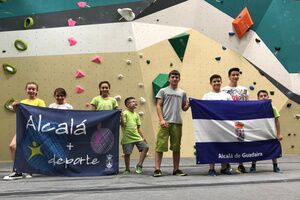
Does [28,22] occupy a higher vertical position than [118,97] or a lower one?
higher

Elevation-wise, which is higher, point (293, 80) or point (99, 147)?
point (293, 80)

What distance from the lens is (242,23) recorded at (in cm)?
834

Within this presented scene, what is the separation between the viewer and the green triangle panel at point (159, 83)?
25.8 feet

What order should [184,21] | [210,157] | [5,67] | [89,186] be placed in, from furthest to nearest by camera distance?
1. [184,21]
2. [5,67]
3. [210,157]
4. [89,186]

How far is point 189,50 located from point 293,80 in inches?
92.9

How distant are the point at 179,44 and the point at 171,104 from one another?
8.90 ft

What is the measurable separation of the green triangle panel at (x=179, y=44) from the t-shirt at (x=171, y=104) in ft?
8.29

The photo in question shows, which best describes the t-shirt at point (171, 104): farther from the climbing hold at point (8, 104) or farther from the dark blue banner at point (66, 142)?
the climbing hold at point (8, 104)

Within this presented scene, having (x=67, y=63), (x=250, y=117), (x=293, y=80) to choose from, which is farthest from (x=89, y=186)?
(x=293, y=80)

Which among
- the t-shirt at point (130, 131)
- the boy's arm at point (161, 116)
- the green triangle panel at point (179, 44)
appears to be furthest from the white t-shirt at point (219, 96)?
the green triangle panel at point (179, 44)

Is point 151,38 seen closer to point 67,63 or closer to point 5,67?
point 67,63

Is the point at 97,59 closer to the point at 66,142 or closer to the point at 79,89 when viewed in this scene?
the point at 79,89

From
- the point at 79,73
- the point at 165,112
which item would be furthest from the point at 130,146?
the point at 79,73

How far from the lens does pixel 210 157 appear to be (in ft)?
18.8
